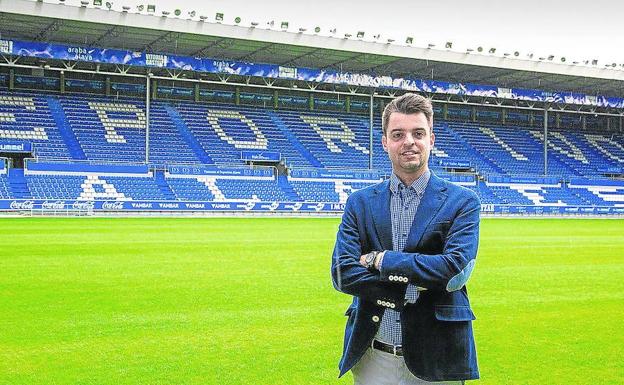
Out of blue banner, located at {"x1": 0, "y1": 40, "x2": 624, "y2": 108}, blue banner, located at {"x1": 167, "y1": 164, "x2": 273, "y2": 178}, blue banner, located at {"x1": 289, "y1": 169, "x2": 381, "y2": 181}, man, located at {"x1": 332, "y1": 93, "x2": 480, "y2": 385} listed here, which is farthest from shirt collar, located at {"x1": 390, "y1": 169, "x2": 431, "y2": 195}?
blue banner, located at {"x1": 289, "y1": 169, "x2": 381, "y2": 181}

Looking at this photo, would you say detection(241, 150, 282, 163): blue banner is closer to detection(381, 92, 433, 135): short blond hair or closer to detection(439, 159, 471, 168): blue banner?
detection(439, 159, 471, 168): blue banner

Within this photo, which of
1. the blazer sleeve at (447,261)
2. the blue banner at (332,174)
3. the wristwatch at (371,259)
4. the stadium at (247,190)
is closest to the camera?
the blazer sleeve at (447,261)

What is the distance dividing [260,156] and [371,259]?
45090 mm

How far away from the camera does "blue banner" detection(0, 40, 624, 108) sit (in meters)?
40.8

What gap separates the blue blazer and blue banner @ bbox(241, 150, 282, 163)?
44811 millimetres

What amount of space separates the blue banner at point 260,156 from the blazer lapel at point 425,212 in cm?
4491

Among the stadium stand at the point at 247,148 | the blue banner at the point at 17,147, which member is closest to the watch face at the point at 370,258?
the stadium stand at the point at 247,148

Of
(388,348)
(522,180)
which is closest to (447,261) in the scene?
(388,348)

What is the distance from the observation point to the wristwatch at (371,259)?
11.2ft

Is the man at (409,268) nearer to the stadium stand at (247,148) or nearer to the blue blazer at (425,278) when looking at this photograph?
the blue blazer at (425,278)

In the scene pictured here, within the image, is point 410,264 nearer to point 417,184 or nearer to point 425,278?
point 425,278

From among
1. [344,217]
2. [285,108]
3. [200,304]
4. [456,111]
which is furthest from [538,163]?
[344,217]

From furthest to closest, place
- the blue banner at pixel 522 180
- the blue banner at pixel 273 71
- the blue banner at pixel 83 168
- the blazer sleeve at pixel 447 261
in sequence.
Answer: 1. the blue banner at pixel 522 180
2. the blue banner at pixel 83 168
3. the blue banner at pixel 273 71
4. the blazer sleeve at pixel 447 261

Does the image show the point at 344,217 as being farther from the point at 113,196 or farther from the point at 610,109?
the point at 610,109
